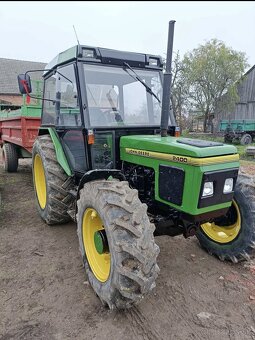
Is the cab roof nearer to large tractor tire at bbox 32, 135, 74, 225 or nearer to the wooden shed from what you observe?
large tractor tire at bbox 32, 135, 74, 225

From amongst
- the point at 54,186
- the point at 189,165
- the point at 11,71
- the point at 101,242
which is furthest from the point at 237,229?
the point at 11,71

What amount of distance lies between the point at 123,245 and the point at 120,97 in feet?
6.27

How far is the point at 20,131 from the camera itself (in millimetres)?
6438

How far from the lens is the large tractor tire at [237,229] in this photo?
322 cm

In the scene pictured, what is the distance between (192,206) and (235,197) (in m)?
0.97

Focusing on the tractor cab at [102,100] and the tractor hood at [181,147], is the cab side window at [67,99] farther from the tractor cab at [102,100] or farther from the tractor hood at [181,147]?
the tractor hood at [181,147]

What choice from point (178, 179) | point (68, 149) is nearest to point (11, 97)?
point (68, 149)

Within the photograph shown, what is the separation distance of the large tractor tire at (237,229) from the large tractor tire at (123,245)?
4.35 ft

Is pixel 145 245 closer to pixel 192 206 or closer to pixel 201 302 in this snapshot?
pixel 192 206

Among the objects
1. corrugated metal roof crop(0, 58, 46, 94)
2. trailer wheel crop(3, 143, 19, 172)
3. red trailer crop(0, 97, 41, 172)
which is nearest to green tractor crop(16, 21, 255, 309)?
red trailer crop(0, 97, 41, 172)

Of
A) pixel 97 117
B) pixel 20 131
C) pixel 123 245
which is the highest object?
pixel 97 117

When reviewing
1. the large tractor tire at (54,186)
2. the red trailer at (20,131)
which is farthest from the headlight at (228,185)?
the red trailer at (20,131)

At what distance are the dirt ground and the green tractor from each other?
20 cm

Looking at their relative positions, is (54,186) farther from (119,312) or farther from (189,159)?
(189,159)
